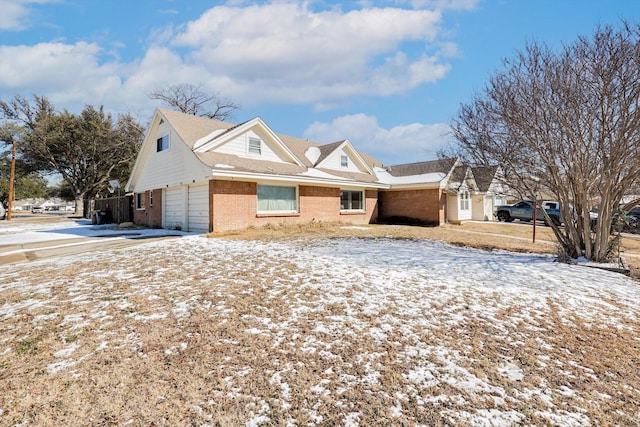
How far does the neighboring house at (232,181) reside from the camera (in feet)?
41.9

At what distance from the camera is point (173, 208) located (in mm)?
15180

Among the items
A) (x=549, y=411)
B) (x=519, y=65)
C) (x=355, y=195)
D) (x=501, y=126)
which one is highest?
(x=519, y=65)

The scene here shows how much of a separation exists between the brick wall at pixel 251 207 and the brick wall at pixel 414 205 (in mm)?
4548

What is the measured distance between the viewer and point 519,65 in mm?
7969

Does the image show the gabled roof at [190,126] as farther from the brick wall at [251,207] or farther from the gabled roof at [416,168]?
the gabled roof at [416,168]

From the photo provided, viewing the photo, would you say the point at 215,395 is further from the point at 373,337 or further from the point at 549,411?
the point at 549,411

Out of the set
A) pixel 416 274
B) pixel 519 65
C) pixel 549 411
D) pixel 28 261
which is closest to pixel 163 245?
pixel 28 261

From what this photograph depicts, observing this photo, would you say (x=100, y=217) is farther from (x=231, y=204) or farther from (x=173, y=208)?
(x=231, y=204)

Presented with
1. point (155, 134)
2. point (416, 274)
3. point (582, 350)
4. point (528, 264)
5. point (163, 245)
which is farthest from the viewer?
point (155, 134)

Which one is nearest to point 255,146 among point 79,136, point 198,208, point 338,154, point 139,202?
point 198,208

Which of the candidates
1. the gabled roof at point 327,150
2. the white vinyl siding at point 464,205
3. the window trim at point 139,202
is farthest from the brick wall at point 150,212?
the white vinyl siding at point 464,205

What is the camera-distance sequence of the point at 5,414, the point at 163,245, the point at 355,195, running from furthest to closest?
the point at 355,195 → the point at 163,245 → the point at 5,414

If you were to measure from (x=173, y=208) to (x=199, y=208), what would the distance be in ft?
9.13

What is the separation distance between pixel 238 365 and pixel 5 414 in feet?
5.50
